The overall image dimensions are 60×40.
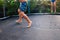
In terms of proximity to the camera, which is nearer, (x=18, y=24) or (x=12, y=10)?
(x=18, y=24)

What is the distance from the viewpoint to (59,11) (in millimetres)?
13109

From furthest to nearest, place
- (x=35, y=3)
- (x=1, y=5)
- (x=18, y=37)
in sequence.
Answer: (x=35, y=3)
(x=1, y=5)
(x=18, y=37)

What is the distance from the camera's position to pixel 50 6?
1320 cm

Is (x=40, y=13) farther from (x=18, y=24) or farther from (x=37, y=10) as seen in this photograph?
(x=18, y=24)

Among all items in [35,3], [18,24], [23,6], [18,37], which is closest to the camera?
[18,37]

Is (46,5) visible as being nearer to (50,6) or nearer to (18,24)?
(50,6)

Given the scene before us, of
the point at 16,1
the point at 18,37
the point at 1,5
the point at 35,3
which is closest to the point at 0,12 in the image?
the point at 1,5

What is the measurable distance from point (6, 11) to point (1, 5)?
2.08ft

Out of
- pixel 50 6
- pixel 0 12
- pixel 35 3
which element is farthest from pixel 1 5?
pixel 50 6

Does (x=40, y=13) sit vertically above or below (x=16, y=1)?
below

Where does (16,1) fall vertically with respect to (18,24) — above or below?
above

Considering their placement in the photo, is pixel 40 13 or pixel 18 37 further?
pixel 40 13

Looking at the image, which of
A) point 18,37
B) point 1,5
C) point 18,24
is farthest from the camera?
point 1,5

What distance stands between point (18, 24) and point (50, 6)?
5120 mm
